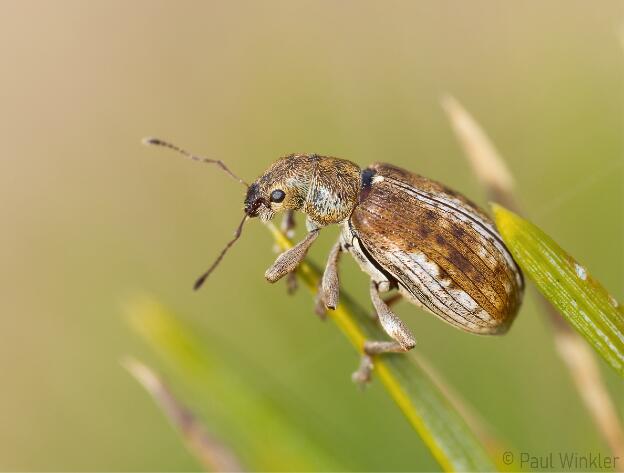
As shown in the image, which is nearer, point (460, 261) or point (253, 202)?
point (460, 261)

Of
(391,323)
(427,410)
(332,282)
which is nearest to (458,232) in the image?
(391,323)

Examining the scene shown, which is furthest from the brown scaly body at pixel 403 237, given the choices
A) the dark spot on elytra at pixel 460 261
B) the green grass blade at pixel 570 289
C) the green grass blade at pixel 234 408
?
the green grass blade at pixel 570 289

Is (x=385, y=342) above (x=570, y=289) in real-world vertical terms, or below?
below

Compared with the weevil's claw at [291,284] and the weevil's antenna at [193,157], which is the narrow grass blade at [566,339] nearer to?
the weevil's claw at [291,284]

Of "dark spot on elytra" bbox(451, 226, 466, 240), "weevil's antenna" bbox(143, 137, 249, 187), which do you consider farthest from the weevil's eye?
"dark spot on elytra" bbox(451, 226, 466, 240)

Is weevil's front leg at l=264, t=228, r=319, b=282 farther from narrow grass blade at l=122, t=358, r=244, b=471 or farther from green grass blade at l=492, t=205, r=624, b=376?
green grass blade at l=492, t=205, r=624, b=376

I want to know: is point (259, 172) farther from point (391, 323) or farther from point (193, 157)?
point (391, 323)

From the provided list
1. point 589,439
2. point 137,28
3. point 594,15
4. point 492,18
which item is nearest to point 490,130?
point 594,15
